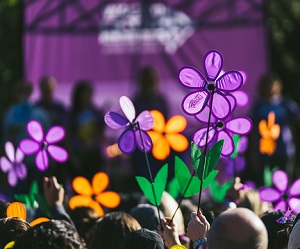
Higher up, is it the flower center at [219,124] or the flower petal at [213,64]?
the flower petal at [213,64]

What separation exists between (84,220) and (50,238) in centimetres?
204

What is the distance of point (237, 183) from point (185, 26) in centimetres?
503

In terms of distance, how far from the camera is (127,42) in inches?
406

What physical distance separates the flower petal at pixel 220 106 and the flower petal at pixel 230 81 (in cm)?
6

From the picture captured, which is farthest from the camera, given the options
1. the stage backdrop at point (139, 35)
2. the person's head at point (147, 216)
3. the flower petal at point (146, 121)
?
the stage backdrop at point (139, 35)

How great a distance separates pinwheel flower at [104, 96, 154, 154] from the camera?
4.97 metres

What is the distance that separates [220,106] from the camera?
461 centimetres

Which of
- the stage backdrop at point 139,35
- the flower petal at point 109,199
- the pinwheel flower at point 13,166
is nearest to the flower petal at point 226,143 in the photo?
the flower petal at point 109,199

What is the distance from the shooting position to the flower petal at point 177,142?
634 cm

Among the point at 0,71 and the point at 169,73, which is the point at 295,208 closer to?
→ the point at 169,73

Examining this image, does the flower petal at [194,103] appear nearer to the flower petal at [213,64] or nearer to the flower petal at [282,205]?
the flower petal at [213,64]

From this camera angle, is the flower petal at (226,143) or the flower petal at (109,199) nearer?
the flower petal at (226,143)

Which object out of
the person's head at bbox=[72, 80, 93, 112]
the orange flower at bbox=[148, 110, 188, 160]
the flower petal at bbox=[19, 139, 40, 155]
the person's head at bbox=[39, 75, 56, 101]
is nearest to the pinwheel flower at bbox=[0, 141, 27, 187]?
the flower petal at bbox=[19, 139, 40, 155]

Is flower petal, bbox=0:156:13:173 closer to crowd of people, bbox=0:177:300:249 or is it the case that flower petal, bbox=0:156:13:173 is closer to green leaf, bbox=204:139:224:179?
crowd of people, bbox=0:177:300:249
